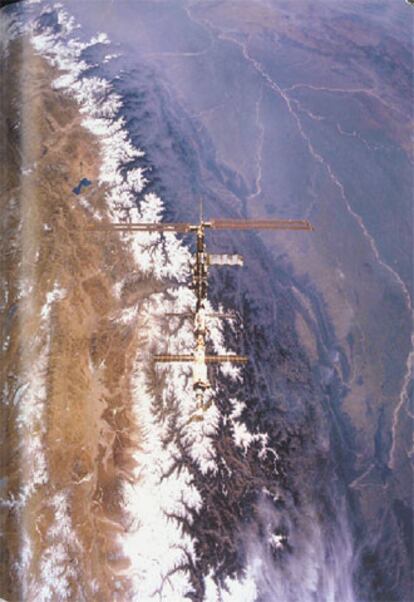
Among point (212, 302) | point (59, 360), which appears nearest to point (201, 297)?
point (212, 302)

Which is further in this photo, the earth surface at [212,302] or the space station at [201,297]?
the earth surface at [212,302]

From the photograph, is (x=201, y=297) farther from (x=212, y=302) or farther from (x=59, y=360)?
(x=59, y=360)

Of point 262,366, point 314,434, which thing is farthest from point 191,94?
point 314,434

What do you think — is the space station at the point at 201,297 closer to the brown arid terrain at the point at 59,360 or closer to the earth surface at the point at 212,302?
the earth surface at the point at 212,302

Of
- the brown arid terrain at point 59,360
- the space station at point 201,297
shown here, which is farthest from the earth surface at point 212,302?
the space station at point 201,297

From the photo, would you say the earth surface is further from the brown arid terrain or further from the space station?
the space station

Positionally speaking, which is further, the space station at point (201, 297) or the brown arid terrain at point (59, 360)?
the brown arid terrain at point (59, 360)
